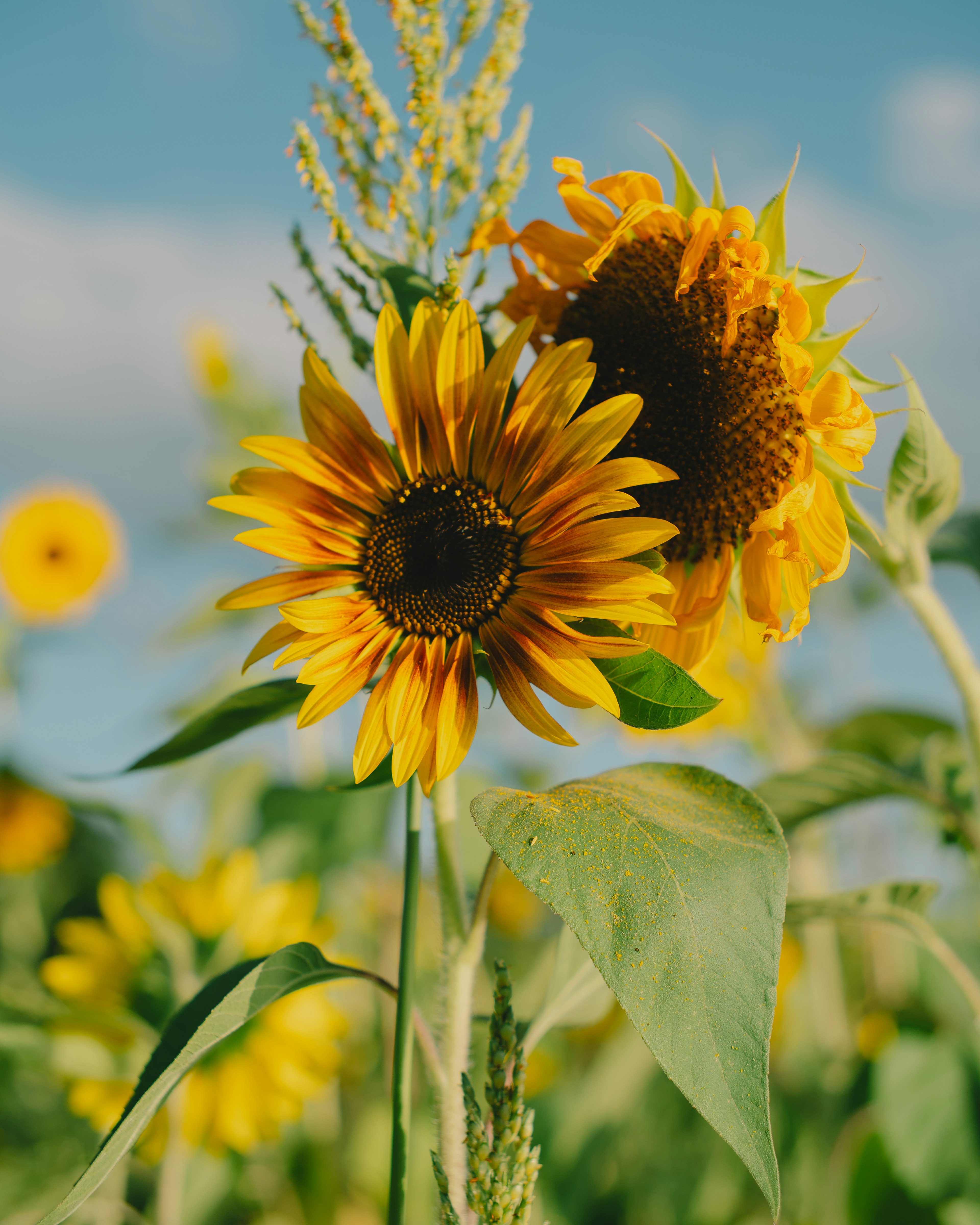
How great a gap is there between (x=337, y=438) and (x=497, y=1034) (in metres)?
0.29

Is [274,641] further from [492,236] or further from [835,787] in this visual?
[835,787]

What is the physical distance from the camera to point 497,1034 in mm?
354

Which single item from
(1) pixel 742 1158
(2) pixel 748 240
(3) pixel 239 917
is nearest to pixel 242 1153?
(3) pixel 239 917

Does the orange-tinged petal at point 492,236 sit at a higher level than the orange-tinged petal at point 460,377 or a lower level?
higher

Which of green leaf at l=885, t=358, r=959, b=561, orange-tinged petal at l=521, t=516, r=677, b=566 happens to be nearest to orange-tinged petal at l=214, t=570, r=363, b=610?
orange-tinged petal at l=521, t=516, r=677, b=566

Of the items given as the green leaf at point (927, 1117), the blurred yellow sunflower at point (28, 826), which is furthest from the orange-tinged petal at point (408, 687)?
the blurred yellow sunflower at point (28, 826)

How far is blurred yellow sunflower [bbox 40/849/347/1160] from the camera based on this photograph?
86 cm

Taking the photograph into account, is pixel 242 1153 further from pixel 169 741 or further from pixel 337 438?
pixel 337 438

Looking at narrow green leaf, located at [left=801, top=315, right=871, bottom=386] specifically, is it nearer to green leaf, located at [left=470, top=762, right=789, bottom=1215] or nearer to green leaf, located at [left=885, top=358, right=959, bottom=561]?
green leaf, located at [left=885, top=358, right=959, bottom=561]

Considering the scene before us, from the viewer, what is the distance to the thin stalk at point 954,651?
1.98 feet

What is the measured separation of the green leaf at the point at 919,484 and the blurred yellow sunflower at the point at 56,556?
1799mm

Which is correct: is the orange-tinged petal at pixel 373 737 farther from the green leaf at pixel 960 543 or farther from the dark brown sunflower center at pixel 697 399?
the green leaf at pixel 960 543

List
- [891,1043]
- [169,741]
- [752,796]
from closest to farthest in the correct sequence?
1. [752,796]
2. [169,741]
3. [891,1043]

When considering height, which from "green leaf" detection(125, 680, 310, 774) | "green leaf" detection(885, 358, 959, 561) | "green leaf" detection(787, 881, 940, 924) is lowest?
"green leaf" detection(787, 881, 940, 924)
